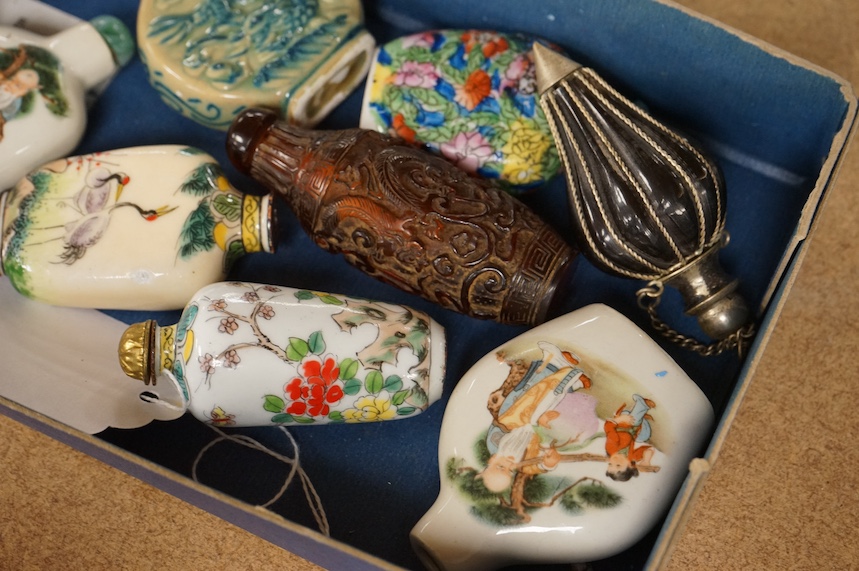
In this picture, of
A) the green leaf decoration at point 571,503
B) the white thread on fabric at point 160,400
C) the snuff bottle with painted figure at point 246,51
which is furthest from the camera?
the snuff bottle with painted figure at point 246,51

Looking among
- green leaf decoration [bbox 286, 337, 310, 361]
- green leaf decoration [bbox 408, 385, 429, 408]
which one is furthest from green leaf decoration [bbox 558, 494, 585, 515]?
green leaf decoration [bbox 286, 337, 310, 361]

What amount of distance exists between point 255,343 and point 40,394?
25 cm

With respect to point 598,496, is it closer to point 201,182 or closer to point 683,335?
point 683,335

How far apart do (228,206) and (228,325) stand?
0.17 m

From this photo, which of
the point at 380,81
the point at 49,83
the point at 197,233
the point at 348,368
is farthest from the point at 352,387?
the point at 49,83

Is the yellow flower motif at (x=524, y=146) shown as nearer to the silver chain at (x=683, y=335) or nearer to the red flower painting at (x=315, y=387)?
the silver chain at (x=683, y=335)

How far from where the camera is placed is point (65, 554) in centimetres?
89

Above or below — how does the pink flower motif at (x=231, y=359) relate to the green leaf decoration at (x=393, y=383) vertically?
above

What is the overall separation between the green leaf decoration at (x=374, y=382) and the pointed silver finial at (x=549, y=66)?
33cm

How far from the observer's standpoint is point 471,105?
3.03ft

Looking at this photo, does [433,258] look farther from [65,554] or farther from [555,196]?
[65,554]

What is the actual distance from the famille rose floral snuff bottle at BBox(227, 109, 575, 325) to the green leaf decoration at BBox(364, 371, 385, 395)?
0.35 feet

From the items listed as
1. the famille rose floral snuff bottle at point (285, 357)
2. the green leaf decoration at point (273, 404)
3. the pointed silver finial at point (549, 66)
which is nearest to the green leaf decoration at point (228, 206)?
the famille rose floral snuff bottle at point (285, 357)

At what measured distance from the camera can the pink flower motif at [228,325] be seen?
2.58 feet
